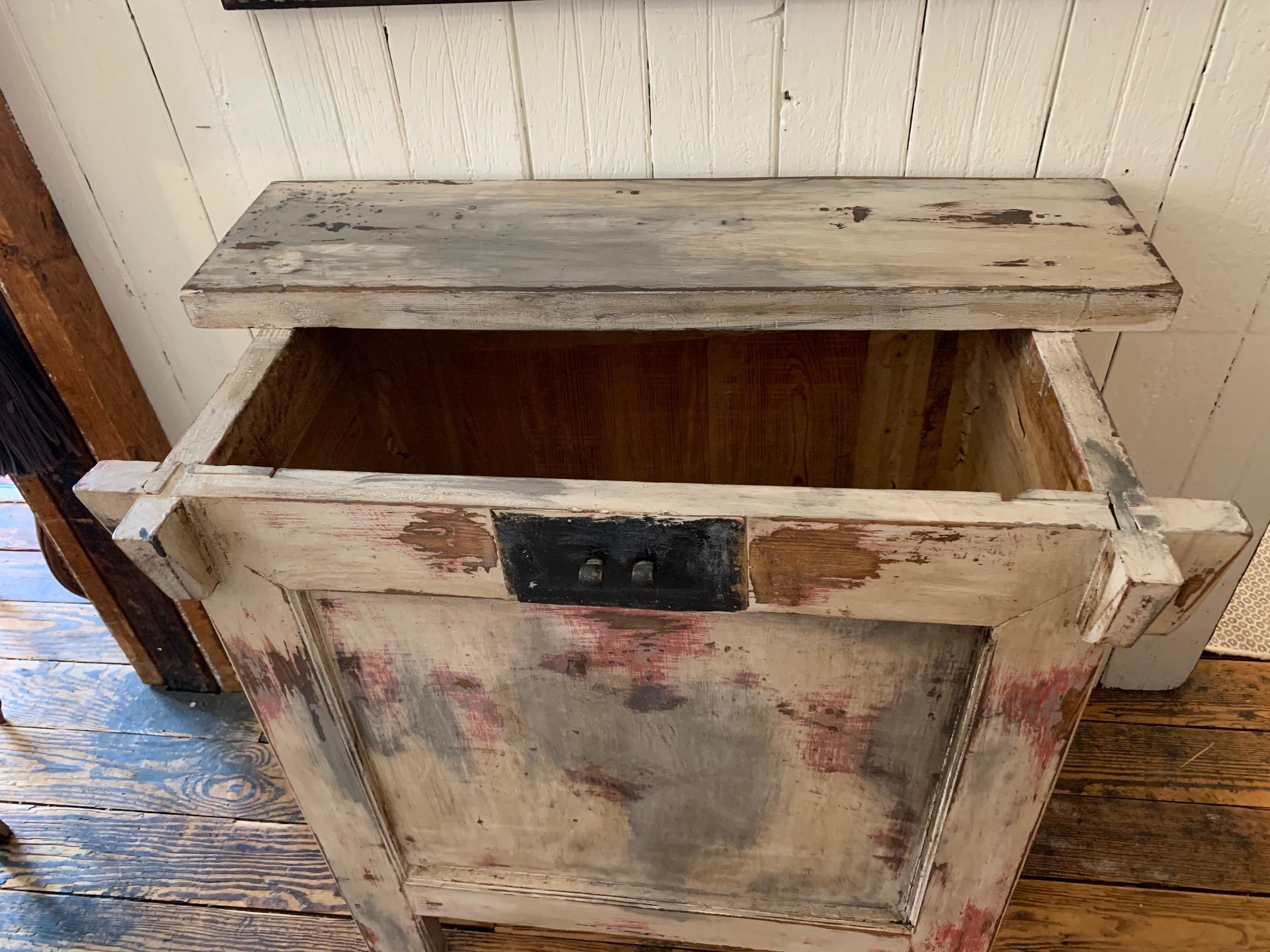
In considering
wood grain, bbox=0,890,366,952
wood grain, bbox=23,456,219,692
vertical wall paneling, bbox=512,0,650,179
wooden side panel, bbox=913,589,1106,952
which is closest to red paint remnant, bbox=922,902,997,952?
wooden side panel, bbox=913,589,1106,952

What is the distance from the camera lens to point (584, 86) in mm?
960

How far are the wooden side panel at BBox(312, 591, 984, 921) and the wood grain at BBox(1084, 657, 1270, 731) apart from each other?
0.64 m

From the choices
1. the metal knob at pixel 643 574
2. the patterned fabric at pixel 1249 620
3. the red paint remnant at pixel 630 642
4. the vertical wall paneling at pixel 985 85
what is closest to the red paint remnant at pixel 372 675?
the red paint remnant at pixel 630 642

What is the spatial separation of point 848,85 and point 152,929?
1.33m

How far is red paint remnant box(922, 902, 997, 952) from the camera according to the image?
3.03 ft

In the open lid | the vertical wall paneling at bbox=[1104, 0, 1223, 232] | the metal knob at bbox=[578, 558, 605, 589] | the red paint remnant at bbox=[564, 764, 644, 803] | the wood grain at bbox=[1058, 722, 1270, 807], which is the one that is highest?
the vertical wall paneling at bbox=[1104, 0, 1223, 232]

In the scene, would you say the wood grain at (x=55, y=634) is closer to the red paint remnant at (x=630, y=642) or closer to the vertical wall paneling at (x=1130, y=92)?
the red paint remnant at (x=630, y=642)

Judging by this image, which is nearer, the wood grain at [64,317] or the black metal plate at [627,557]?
the black metal plate at [627,557]

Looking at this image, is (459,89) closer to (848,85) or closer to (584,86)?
(584,86)

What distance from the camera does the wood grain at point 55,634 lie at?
61.2 inches

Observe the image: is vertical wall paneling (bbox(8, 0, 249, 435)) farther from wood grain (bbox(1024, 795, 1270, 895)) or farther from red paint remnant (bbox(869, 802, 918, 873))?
wood grain (bbox(1024, 795, 1270, 895))

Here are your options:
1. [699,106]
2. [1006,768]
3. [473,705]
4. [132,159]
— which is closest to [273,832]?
[473,705]

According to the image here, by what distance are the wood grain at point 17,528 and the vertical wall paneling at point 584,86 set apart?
55.7 inches

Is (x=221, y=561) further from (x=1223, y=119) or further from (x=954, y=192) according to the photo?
(x=1223, y=119)
